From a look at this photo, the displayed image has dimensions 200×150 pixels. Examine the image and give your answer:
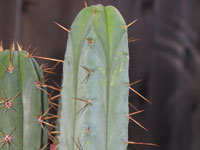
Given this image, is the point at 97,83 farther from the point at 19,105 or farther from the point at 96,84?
the point at 19,105

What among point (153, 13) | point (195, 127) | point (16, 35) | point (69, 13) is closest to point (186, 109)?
point (195, 127)

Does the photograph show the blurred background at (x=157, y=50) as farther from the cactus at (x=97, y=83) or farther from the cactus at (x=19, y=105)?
the cactus at (x=97, y=83)

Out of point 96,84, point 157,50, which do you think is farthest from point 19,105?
point 157,50

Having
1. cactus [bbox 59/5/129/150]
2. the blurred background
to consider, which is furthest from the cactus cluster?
the blurred background

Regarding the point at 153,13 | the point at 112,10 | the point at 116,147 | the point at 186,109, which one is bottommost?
the point at 186,109

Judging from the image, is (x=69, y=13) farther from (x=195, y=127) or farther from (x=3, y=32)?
(x=195, y=127)
